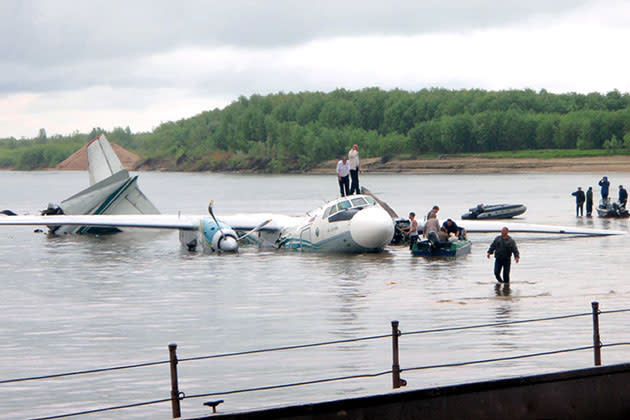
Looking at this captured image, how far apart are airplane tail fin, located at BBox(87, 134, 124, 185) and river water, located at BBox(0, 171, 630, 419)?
70.8ft

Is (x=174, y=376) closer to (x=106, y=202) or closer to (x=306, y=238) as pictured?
(x=306, y=238)

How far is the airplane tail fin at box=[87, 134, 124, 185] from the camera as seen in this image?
6244 centimetres

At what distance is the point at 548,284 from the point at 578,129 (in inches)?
6693

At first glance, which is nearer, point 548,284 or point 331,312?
point 331,312

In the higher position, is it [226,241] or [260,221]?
[260,221]

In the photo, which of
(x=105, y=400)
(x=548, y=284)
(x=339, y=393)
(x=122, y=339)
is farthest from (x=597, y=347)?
(x=548, y=284)

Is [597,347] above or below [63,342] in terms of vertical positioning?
above

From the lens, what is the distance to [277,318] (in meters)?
21.1

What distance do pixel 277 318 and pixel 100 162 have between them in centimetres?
4424

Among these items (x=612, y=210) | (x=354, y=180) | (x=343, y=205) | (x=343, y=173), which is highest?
(x=343, y=173)

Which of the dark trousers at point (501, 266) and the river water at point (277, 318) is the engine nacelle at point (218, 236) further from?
the dark trousers at point (501, 266)

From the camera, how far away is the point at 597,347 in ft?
35.4

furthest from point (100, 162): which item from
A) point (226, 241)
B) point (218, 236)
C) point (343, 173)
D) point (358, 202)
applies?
point (358, 202)

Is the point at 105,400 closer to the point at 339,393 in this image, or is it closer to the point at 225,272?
the point at 339,393
